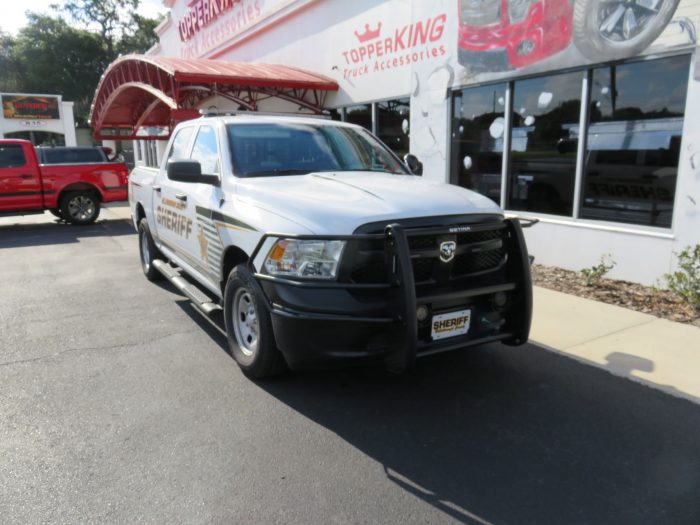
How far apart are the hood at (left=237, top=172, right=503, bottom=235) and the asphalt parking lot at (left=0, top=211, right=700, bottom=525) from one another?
1321 millimetres

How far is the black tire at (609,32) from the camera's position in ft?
20.1

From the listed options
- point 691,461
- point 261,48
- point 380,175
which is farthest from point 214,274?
point 261,48

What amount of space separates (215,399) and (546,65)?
6431 millimetres

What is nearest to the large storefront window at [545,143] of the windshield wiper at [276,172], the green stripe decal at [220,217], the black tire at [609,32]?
the black tire at [609,32]

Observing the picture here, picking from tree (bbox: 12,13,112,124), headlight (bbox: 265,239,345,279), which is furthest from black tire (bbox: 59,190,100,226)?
tree (bbox: 12,13,112,124)

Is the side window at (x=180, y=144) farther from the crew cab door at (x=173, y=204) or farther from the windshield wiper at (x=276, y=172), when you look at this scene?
the windshield wiper at (x=276, y=172)

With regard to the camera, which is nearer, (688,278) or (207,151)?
(207,151)

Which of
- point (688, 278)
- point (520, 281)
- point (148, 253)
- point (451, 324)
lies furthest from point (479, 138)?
point (451, 324)

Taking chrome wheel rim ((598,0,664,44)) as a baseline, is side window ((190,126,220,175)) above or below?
below

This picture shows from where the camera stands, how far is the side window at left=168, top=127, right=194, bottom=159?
5.71 m

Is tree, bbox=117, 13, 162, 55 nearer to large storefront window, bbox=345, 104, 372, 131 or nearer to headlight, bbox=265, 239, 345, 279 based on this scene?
large storefront window, bbox=345, 104, 372, 131

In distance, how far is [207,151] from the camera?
5012 millimetres

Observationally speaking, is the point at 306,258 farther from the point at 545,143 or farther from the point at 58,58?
the point at 58,58

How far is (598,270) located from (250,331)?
4705 millimetres
